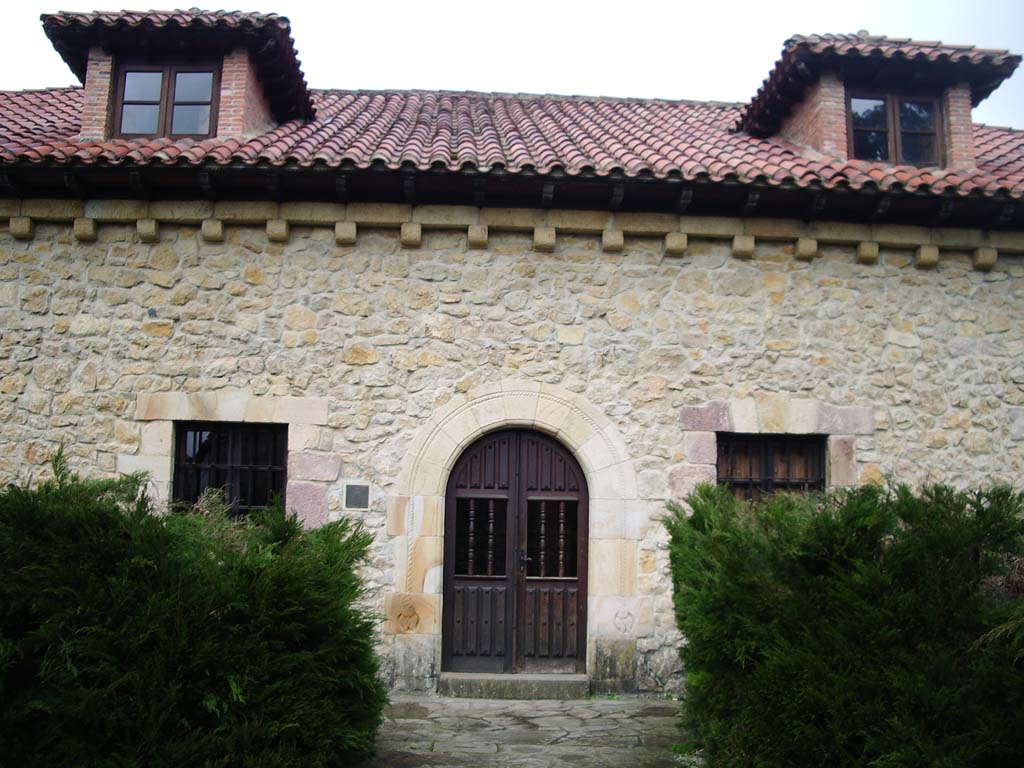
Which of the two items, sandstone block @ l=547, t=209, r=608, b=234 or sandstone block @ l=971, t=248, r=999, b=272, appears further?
sandstone block @ l=971, t=248, r=999, b=272

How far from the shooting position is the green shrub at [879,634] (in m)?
3.62

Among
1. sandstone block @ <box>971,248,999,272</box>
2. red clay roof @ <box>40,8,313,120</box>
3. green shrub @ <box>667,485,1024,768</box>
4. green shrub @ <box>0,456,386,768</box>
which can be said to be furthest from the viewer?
red clay roof @ <box>40,8,313,120</box>

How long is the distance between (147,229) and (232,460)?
215cm

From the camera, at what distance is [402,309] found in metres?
7.50

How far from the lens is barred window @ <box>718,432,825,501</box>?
760cm

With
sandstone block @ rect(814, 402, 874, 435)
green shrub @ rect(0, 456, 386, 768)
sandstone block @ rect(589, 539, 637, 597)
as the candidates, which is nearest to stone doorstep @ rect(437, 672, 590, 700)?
sandstone block @ rect(589, 539, 637, 597)

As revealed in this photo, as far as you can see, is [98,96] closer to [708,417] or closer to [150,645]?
[150,645]

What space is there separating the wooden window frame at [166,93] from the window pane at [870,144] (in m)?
6.35

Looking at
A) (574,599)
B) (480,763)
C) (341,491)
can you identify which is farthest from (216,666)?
(574,599)

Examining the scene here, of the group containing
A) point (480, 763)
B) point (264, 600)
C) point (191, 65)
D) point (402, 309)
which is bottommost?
point (480, 763)

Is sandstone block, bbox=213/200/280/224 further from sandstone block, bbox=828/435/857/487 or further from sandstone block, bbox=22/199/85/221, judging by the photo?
sandstone block, bbox=828/435/857/487

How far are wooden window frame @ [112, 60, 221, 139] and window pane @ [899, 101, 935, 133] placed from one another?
22.4 feet

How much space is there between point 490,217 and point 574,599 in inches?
136

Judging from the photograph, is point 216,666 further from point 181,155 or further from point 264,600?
point 181,155
